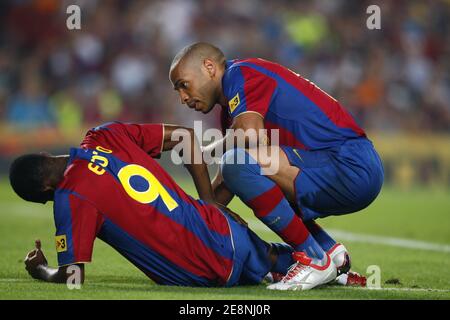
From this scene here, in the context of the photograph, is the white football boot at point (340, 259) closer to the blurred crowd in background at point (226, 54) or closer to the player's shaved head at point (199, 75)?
the player's shaved head at point (199, 75)

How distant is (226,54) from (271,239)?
7.37 meters

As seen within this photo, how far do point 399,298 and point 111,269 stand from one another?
2.18 m

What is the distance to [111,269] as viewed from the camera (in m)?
6.16

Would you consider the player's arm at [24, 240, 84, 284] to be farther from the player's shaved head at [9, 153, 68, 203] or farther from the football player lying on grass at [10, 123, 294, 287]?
the player's shaved head at [9, 153, 68, 203]

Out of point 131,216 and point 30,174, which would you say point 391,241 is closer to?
point 131,216

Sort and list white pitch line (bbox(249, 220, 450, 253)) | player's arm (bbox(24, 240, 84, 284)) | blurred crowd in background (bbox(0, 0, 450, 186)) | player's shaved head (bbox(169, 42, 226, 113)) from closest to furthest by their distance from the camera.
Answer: player's arm (bbox(24, 240, 84, 284)) → player's shaved head (bbox(169, 42, 226, 113)) → white pitch line (bbox(249, 220, 450, 253)) → blurred crowd in background (bbox(0, 0, 450, 186))

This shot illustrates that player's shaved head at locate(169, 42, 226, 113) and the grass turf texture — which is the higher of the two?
player's shaved head at locate(169, 42, 226, 113)

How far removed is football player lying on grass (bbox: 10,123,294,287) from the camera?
4758mm

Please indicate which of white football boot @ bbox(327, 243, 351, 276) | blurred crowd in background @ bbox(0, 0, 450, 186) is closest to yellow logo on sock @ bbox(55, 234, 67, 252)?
white football boot @ bbox(327, 243, 351, 276)

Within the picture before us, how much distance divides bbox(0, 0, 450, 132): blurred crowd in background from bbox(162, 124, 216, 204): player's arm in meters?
9.70

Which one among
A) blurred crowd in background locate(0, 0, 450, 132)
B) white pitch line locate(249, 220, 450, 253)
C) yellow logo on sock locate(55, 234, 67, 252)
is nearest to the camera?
yellow logo on sock locate(55, 234, 67, 252)
